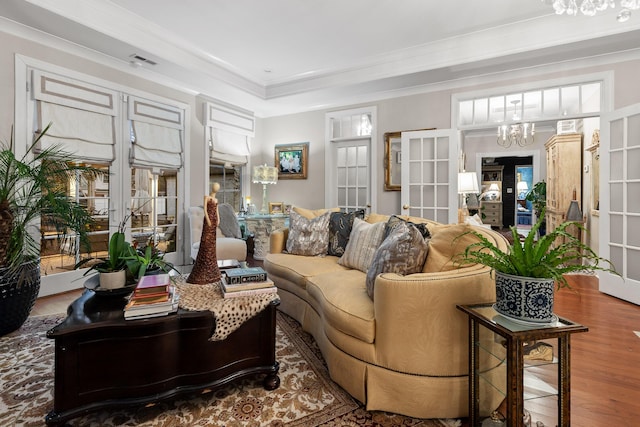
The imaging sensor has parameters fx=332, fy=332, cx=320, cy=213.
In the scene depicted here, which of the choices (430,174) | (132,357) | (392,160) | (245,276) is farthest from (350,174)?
(132,357)

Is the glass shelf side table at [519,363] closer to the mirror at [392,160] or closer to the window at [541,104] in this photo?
the window at [541,104]

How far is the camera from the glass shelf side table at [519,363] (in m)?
1.21

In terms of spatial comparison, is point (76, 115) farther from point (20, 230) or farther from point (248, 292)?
point (248, 292)

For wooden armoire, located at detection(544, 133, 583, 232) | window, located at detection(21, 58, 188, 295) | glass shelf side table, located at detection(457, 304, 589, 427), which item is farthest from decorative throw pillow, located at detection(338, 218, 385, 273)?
wooden armoire, located at detection(544, 133, 583, 232)

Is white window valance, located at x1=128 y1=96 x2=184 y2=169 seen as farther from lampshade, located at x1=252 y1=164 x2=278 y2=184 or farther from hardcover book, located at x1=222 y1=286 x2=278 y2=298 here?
hardcover book, located at x1=222 y1=286 x2=278 y2=298

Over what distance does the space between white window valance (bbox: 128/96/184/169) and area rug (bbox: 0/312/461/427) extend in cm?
261

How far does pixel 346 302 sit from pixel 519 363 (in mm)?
861

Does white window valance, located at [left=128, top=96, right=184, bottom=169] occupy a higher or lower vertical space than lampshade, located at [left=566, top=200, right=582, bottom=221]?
higher

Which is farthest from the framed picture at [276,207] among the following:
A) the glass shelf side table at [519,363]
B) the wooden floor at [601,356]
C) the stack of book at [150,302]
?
the glass shelf side table at [519,363]

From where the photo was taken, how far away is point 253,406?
5.47 feet

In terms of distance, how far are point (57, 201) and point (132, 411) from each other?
68.5 inches

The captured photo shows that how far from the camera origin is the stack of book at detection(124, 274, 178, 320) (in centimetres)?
148

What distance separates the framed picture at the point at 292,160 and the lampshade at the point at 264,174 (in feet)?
1.30

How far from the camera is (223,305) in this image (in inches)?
64.8
